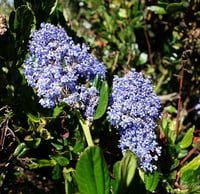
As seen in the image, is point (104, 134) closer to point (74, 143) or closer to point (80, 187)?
point (74, 143)

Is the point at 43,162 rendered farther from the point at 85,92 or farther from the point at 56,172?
the point at 85,92

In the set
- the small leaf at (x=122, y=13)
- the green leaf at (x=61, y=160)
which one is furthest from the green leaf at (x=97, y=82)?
the small leaf at (x=122, y=13)

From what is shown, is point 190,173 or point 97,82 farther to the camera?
point 190,173

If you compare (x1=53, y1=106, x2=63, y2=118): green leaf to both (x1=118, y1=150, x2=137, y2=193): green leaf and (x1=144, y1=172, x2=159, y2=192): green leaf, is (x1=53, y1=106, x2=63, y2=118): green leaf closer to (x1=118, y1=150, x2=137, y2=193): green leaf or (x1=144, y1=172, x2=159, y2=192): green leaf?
(x1=144, y1=172, x2=159, y2=192): green leaf

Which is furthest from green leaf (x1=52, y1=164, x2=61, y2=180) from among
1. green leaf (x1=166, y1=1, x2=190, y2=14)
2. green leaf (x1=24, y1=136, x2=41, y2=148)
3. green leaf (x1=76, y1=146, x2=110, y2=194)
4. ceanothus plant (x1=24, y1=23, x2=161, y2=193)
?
green leaf (x1=166, y1=1, x2=190, y2=14)

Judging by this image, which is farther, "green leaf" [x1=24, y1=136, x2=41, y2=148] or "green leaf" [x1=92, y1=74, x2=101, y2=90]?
"green leaf" [x1=24, y1=136, x2=41, y2=148]

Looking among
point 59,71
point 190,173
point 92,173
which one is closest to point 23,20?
point 59,71

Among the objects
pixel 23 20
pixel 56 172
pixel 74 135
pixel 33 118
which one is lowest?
pixel 56 172
